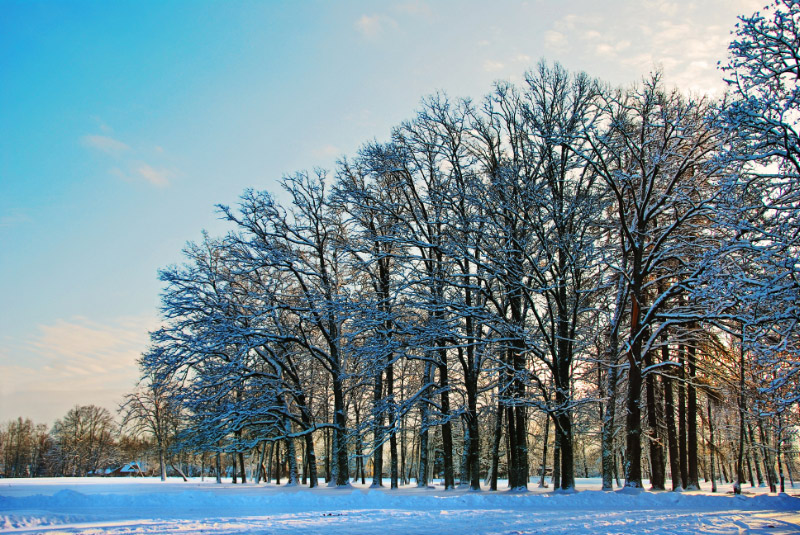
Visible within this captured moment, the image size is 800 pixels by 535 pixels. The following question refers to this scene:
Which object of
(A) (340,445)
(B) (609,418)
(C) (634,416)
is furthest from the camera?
(A) (340,445)

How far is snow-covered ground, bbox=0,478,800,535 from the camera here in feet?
28.0

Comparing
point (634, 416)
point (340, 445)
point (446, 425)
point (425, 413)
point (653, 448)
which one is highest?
point (634, 416)

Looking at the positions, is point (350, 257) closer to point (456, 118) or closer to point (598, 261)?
point (456, 118)

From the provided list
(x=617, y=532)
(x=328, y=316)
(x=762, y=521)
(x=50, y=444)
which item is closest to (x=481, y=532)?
(x=617, y=532)

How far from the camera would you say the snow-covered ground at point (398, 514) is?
8.55 meters

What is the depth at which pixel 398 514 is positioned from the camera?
10.9 meters

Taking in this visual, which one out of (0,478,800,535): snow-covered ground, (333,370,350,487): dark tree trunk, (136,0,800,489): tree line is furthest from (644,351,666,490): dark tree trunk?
(333,370,350,487): dark tree trunk

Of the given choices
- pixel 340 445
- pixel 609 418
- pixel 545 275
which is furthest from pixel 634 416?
pixel 340 445

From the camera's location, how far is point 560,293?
60.4ft

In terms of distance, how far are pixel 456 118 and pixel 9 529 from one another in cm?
1801

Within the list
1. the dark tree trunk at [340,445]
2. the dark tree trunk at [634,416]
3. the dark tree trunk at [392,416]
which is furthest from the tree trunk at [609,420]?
the dark tree trunk at [340,445]

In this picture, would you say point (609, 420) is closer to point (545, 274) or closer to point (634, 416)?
point (634, 416)

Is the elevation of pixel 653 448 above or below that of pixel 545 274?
below

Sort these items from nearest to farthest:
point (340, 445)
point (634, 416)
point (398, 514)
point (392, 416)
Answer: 1. point (398, 514)
2. point (634, 416)
3. point (392, 416)
4. point (340, 445)
